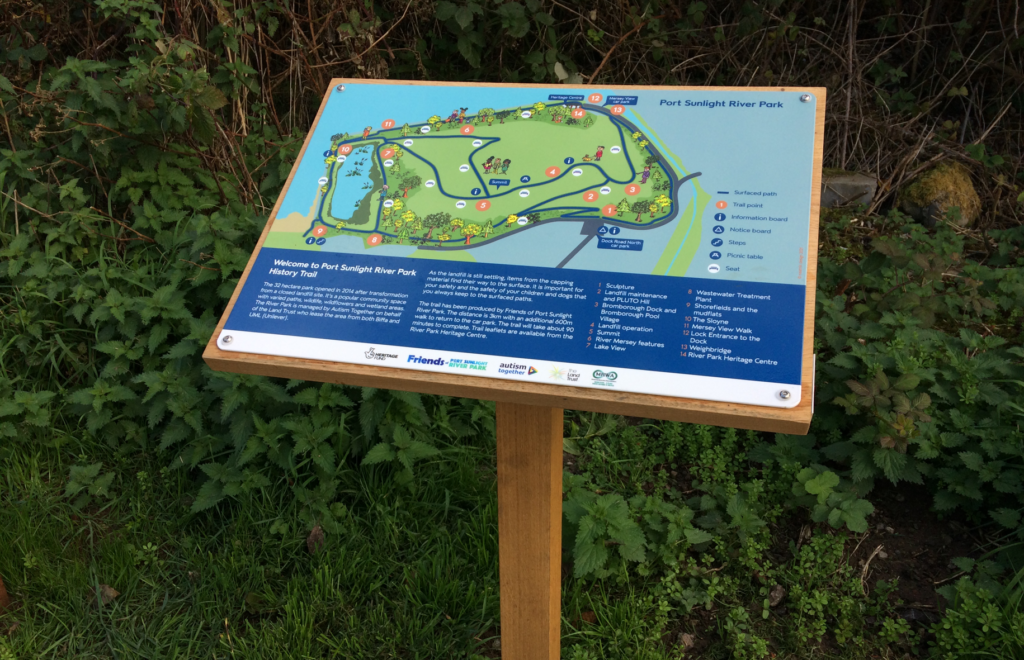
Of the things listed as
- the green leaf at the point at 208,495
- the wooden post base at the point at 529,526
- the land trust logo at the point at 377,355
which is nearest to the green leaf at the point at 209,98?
the green leaf at the point at 208,495

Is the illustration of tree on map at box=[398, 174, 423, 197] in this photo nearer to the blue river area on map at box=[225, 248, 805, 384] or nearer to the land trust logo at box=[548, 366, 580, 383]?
the blue river area on map at box=[225, 248, 805, 384]

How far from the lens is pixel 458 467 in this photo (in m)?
2.75

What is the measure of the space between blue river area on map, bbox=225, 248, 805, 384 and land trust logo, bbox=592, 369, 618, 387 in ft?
0.06

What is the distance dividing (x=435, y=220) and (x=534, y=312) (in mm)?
357

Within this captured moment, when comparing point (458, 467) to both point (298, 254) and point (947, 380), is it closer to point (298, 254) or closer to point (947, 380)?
point (298, 254)

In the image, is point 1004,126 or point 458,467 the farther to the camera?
point 1004,126

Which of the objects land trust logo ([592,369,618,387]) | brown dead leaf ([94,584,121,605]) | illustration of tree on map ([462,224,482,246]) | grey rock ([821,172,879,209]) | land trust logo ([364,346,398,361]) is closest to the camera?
land trust logo ([592,369,618,387])

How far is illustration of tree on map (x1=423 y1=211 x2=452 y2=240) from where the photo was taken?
1.66 m

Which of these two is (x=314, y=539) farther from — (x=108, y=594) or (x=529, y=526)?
(x=529, y=526)

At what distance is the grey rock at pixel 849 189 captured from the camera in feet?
14.4

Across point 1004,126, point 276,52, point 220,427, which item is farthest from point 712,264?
point 1004,126

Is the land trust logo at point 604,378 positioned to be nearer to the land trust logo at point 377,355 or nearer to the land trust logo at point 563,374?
the land trust logo at point 563,374

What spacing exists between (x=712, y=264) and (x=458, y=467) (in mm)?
1553

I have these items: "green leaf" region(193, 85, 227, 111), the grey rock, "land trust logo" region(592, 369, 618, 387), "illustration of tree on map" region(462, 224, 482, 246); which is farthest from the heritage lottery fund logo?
the grey rock
